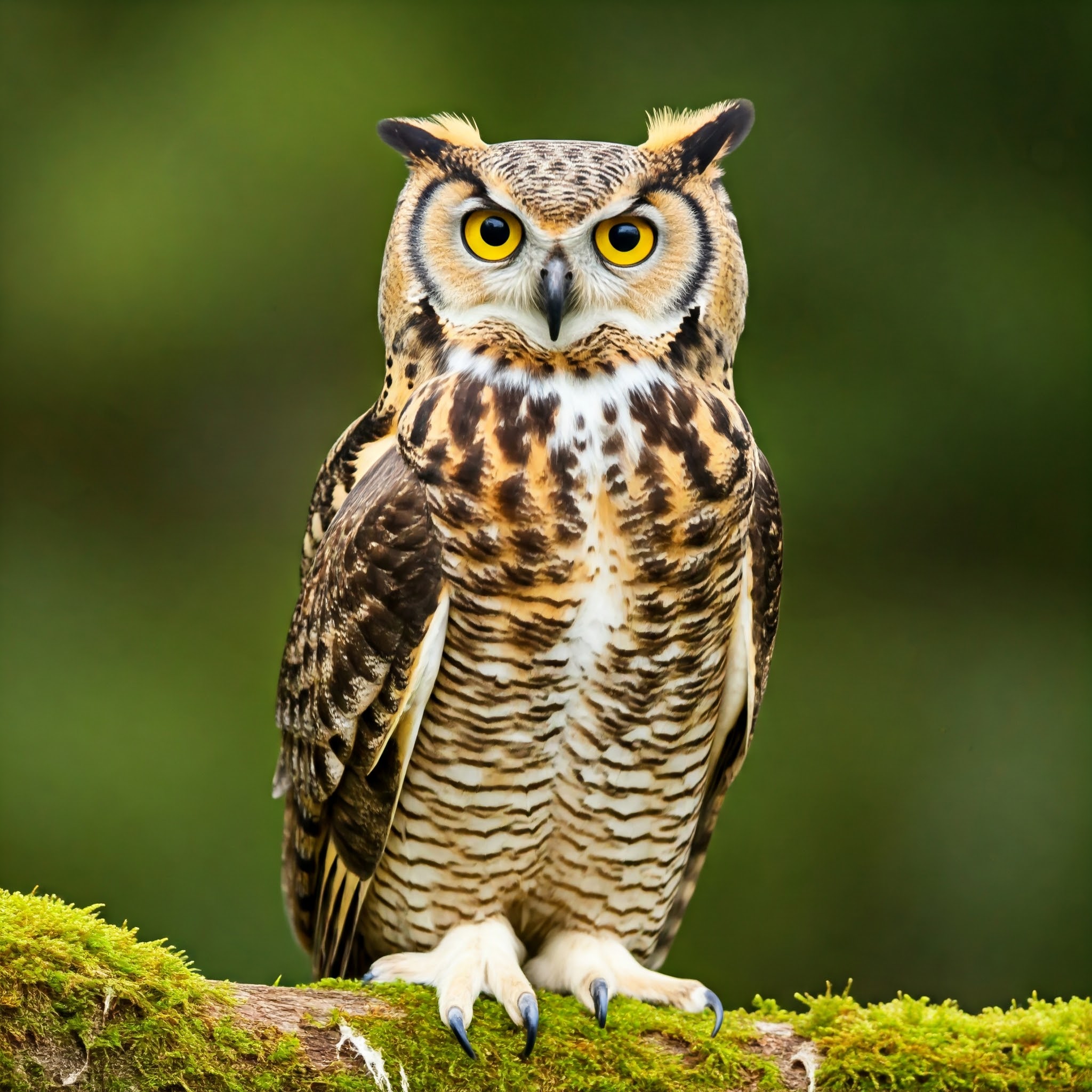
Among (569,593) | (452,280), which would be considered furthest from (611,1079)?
(452,280)

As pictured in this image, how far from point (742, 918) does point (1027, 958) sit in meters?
0.78

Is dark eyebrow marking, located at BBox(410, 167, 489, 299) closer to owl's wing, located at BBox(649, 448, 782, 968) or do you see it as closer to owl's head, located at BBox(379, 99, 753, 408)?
owl's head, located at BBox(379, 99, 753, 408)

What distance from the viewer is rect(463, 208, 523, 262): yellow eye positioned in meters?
1.78

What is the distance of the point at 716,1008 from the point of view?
6.15 ft

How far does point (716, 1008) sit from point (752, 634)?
0.52 meters

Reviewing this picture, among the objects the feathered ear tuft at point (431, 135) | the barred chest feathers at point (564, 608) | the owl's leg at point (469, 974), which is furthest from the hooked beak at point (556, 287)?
the owl's leg at point (469, 974)

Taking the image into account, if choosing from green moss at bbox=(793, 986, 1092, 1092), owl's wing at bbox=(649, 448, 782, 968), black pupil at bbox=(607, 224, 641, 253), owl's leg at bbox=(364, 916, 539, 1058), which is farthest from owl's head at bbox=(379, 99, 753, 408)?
green moss at bbox=(793, 986, 1092, 1092)

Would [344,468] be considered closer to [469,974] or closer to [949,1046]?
[469,974]

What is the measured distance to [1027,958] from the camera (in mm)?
3781

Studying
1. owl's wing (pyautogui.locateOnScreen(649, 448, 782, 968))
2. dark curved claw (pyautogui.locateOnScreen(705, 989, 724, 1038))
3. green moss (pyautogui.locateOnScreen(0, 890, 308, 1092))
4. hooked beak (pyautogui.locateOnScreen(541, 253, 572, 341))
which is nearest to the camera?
green moss (pyautogui.locateOnScreen(0, 890, 308, 1092))

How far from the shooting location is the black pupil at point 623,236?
179 centimetres

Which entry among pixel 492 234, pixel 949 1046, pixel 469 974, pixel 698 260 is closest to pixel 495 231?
pixel 492 234

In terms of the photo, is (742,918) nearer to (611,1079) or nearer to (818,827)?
(818,827)

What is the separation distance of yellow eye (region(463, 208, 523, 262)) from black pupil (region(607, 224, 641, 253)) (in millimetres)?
118
